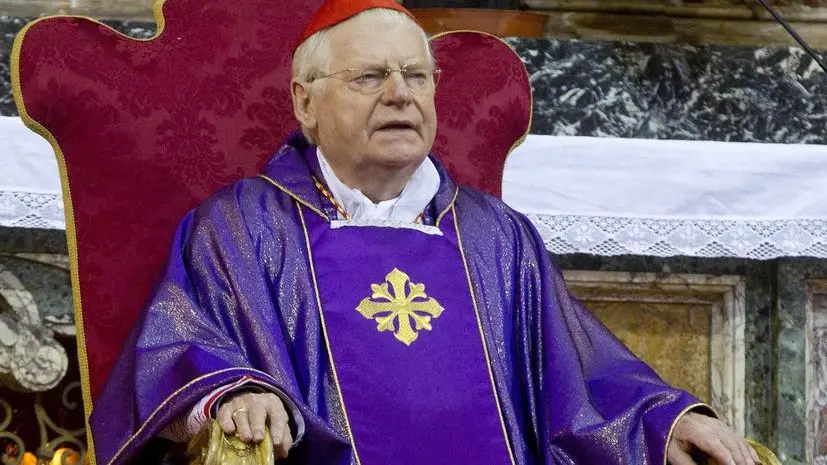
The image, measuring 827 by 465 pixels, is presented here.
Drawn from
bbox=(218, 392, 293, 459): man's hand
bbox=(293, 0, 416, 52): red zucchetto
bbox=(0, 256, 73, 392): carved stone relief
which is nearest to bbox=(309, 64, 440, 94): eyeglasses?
bbox=(293, 0, 416, 52): red zucchetto

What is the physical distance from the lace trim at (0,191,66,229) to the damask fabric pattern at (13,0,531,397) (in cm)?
32

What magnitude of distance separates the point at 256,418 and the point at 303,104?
2.91 ft

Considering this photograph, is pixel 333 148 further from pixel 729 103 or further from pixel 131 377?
pixel 729 103

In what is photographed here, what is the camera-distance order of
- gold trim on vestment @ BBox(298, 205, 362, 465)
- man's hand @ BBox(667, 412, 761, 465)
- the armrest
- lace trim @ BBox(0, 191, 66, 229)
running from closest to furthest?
the armrest
man's hand @ BBox(667, 412, 761, 465)
gold trim on vestment @ BBox(298, 205, 362, 465)
lace trim @ BBox(0, 191, 66, 229)

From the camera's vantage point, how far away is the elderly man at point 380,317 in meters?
3.11

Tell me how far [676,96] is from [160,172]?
1783mm

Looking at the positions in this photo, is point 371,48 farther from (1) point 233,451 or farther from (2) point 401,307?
(1) point 233,451

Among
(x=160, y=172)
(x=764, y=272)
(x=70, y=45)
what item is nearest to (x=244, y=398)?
(x=160, y=172)

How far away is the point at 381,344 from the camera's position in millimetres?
3309

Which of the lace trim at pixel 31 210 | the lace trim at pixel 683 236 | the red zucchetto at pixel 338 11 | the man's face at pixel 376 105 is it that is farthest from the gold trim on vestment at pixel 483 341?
the lace trim at pixel 31 210

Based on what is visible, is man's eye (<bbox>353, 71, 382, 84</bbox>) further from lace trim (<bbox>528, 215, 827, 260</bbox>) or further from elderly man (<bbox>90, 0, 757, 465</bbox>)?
lace trim (<bbox>528, 215, 827, 260</bbox>)

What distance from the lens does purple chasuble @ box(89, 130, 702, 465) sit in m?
3.11

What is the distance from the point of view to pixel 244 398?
9.50ft

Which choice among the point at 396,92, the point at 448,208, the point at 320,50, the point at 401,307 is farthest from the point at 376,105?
the point at 401,307
